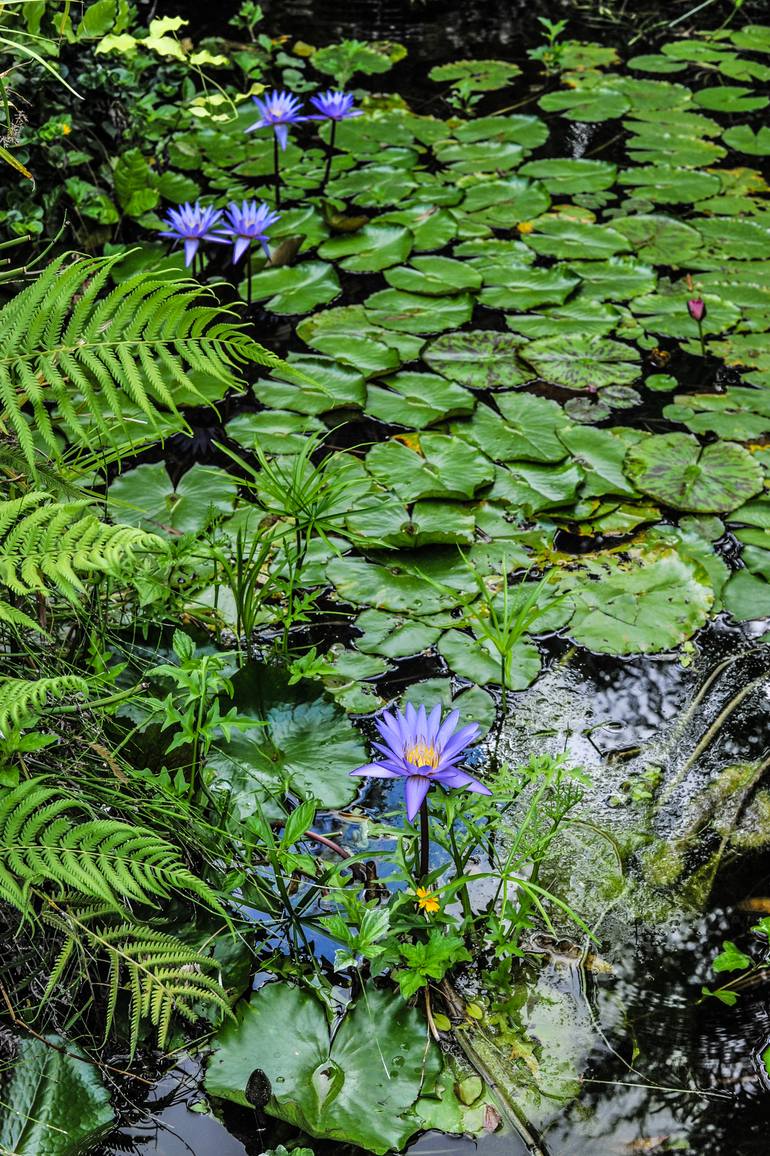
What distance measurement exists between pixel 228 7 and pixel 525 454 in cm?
349

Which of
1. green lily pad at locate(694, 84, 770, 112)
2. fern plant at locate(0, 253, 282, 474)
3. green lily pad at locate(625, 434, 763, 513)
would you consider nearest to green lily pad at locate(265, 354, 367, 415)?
green lily pad at locate(625, 434, 763, 513)

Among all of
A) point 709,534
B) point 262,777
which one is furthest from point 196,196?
point 262,777

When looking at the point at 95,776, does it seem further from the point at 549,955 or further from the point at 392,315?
the point at 392,315

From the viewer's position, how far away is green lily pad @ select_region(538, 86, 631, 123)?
4.20 meters

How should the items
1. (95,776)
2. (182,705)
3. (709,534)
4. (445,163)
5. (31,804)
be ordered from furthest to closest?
(445,163)
(709,534)
(182,705)
(95,776)
(31,804)

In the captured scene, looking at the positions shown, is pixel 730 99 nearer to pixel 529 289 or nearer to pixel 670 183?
pixel 670 183

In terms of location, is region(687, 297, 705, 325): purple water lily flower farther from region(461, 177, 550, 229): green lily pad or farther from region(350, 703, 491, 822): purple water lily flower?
region(350, 703, 491, 822): purple water lily flower

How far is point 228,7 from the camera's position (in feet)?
16.0

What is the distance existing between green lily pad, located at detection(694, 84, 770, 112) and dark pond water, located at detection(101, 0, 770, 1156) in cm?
291

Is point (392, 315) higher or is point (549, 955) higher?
point (392, 315)

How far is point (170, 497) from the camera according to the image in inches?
96.0

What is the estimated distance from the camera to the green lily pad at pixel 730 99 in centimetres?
421

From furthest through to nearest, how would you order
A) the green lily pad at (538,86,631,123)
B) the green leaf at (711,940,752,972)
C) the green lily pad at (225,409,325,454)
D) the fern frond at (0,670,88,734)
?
the green lily pad at (538,86,631,123) < the green lily pad at (225,409,325,454) < the green leaf at (711,940,752,972) < the fern frond at (0,670,88,734)

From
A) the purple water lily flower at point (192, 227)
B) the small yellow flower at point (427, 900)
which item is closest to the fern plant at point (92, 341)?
the small yellow flower at point (427, 900)
